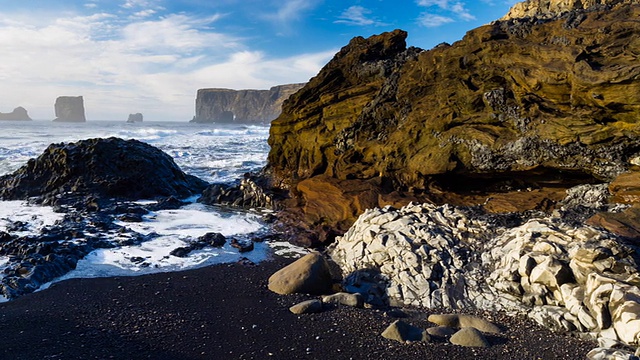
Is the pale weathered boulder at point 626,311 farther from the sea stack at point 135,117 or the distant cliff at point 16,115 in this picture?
the sea stack at point 135,117

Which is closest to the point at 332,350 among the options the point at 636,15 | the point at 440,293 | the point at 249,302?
the point at 249,302

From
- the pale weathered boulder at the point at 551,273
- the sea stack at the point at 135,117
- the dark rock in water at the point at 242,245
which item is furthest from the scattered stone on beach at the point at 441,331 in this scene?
the sea stack at the point at 135,117

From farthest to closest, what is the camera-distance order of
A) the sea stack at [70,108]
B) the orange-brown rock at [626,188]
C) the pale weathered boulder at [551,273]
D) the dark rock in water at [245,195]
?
the sea stack at [70,108] → the dark rock in water at [245,195] → the orange-brown rock at [626,188] → the pale weathered boulder at [551,273]

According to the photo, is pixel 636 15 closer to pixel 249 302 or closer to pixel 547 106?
pixel 547 106

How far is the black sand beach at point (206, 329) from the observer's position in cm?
534

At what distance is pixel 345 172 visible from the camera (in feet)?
43.8

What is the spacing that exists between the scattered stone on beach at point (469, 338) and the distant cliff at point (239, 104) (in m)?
146

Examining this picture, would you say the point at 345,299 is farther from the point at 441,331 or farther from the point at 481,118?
the point at 481,118

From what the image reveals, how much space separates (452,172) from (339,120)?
200 inches

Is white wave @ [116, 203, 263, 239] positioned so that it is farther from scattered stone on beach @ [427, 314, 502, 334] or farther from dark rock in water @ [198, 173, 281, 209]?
scattered stone on beach @ [427, 314, 502, 334]

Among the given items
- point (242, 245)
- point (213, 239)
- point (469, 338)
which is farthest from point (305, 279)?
point (213, 239)

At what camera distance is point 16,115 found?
14775 centimetres

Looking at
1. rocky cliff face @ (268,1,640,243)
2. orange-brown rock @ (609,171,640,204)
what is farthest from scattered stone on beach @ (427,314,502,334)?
orange-brown rock @ (609,171,640,204)

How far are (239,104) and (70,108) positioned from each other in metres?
61.9
